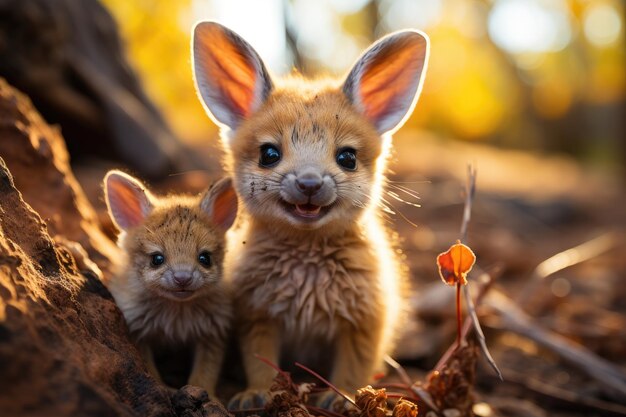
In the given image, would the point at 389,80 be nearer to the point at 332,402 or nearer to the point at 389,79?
the point at 389,79

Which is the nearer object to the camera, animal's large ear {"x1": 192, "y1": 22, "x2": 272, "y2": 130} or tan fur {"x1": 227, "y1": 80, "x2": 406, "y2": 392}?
tan fur {"x1": 227, "y1": 80, "x2": 406, "y2": 392}

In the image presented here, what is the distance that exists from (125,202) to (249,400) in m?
1.24

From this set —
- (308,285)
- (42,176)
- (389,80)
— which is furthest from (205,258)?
(389,80)

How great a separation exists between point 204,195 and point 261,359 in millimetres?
914

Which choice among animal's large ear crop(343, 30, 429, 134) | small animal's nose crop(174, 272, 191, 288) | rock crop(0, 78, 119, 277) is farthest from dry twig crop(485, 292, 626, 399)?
rock crop(0, 78, 119, 277)

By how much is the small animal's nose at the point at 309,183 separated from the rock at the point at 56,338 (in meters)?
1.02

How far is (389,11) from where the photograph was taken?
21.7 metres

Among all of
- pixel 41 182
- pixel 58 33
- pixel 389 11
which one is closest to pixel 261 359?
pixel 41 182

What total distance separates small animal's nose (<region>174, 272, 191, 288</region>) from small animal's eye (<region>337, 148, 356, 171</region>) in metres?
0.97

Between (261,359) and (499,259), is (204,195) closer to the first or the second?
(261,359)

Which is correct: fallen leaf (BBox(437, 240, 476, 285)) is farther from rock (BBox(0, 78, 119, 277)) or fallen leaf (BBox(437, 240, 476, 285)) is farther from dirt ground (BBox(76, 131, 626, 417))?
rock (BBox(0, 78, 119, 277))

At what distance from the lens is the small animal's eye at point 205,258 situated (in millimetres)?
3283

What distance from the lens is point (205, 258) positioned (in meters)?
3.31

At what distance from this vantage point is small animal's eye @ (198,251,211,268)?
10.8ft
